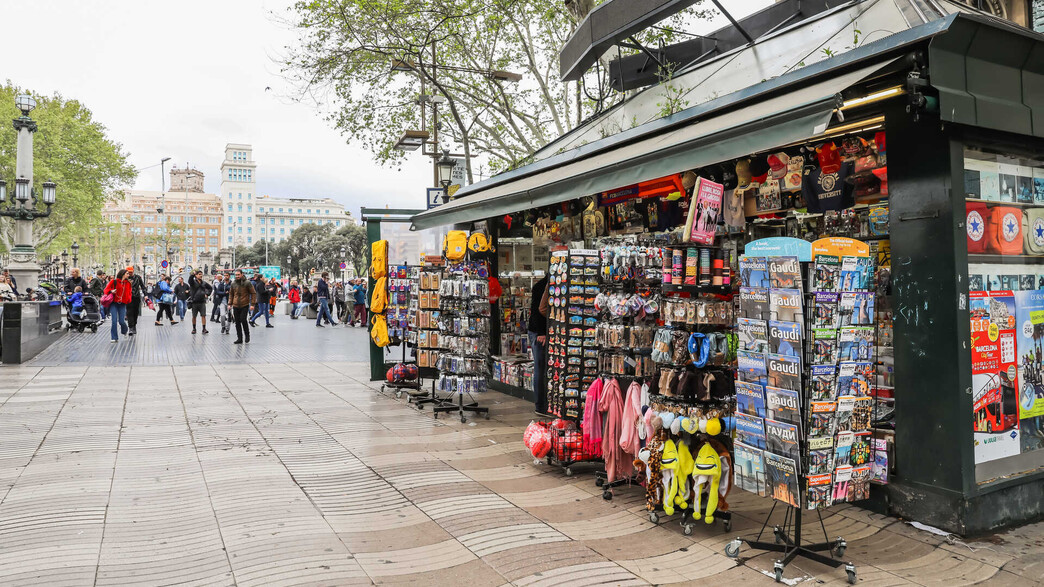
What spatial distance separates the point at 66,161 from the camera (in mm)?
39312

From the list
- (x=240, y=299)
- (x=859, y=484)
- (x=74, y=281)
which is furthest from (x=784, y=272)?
(x=74, y=281)

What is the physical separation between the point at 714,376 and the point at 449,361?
426cm

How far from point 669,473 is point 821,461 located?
1.06 metres

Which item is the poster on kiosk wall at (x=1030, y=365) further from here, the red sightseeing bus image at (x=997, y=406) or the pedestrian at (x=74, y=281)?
the pedestrian at (x=74, y=281)

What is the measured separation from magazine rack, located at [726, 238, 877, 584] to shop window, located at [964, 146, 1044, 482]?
3.20 ft

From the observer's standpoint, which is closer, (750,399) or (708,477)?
(750,399)

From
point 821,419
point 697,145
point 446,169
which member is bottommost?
point 821,419

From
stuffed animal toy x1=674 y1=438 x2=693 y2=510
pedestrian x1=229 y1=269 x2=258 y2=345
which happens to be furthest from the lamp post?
stuffed animal toy x1=674 y1=438 x2=693 y2=510

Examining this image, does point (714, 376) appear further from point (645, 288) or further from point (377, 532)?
point (377, 532)

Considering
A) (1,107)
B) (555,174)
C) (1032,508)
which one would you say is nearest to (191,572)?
(555,174)

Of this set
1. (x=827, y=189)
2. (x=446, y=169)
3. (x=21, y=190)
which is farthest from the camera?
(x=21, y=190)

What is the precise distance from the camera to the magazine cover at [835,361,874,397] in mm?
3832

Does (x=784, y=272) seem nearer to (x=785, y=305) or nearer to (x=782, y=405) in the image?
(x=785, y=305)

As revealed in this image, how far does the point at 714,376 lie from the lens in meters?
4.49
